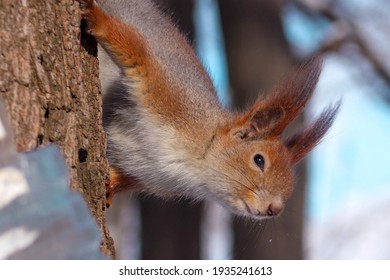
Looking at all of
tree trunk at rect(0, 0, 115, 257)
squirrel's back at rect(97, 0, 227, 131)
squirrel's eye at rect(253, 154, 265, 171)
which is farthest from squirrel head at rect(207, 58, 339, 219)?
tree trunk at rect(0, 0, 115, 257)

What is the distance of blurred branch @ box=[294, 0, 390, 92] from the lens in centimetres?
661

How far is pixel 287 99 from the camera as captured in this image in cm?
366

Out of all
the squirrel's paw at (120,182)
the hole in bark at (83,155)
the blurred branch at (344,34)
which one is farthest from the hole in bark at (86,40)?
the blurred branch at (344,34)

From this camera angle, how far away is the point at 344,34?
6.70 meters

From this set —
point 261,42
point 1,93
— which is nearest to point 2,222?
point 1,93

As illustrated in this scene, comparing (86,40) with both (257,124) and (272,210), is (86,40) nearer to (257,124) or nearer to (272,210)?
(257,124)

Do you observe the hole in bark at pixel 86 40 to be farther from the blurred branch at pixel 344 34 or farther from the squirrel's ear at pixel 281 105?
the blurred branch at pixel 344 34

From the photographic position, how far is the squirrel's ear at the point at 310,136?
381 centimetres

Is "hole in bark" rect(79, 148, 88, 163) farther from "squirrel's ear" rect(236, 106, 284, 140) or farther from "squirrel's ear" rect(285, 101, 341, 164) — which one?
"squirrel's ear" rect(285, 101, 341, 164)

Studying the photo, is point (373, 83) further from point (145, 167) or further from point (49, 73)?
point (49, 73)

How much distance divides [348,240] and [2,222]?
5731mm

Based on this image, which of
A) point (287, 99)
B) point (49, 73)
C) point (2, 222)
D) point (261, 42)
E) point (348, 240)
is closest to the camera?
point (2, 222)

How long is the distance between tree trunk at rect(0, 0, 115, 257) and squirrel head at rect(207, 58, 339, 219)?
27.7 inches

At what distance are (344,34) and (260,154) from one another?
306 centimetres
